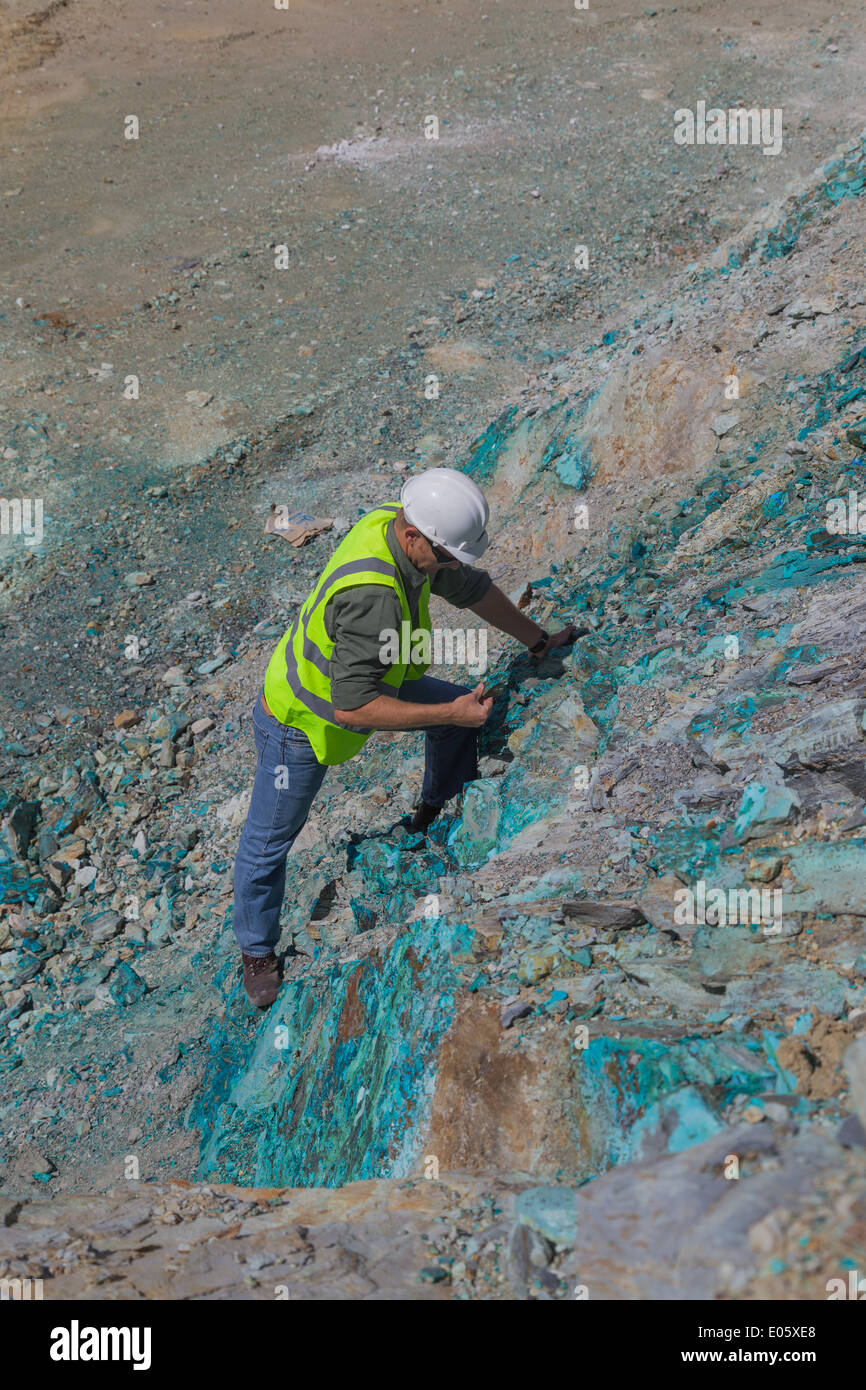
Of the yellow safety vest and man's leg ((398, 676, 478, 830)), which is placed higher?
the yellow safety vest

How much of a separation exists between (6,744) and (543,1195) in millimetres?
4716

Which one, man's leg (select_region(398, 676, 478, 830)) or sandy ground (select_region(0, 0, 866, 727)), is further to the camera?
sandy ground (select_region(0, 0, 866, 727))

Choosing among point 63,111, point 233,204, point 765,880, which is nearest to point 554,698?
point 765,880

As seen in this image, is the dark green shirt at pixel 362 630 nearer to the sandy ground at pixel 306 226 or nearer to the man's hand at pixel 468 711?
the man's hand at pixel 468 711

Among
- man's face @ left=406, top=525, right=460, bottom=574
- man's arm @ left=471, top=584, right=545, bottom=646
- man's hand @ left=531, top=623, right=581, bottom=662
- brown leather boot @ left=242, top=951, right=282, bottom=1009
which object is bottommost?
brown leather boot @ left=242, top=951, right=282, bottom=1009

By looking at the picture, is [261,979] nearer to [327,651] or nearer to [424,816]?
[424,816]

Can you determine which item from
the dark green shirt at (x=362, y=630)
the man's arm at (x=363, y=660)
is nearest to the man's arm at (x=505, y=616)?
the dark green shirt at (x=362, y=630)

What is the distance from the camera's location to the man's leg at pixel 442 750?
4180 mm

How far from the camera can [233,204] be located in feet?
38.7

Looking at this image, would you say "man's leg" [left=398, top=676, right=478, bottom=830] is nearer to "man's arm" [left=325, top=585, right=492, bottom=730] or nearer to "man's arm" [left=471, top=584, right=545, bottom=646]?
"man's arm" [left=471, top=584, right=545, bottom=646]

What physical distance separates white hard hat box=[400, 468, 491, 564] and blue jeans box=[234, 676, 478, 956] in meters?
0.79

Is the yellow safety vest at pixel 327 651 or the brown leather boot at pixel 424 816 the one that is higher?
the yellow safety vest at pixel 327 651

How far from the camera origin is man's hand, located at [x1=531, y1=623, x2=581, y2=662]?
4.60 m

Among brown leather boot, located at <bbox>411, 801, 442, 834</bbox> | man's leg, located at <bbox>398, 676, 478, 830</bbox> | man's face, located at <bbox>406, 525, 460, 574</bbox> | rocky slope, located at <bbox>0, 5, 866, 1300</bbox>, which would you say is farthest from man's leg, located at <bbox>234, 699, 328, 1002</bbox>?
man's face, located at <bbox>406, 525, 460, 574</bbox>
